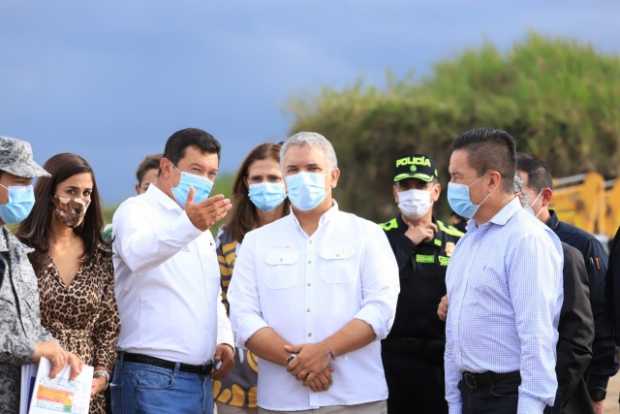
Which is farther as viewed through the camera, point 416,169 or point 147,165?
point 147,165

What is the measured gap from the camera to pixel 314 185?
5.23m

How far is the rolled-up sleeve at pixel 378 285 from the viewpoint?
16.5ft

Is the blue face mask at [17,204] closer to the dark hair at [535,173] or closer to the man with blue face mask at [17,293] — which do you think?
the man with blue face mask at [17,293]

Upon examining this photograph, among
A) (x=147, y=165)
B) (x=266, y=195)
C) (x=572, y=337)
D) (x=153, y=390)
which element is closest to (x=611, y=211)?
(x=147, y=165)

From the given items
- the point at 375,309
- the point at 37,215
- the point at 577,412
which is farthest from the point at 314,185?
the point at 577,412

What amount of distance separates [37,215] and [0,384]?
938 millimetres

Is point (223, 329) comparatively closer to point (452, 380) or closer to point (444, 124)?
point (452, 380)

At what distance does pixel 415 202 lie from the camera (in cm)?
646

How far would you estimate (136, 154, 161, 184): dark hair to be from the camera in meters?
8.04

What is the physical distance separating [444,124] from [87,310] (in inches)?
562

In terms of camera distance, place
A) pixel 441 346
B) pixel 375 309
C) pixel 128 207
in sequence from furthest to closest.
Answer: pixel 441 346
pixel 128 207
pixel 375 309

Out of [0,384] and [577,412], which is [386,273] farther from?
[0,384]

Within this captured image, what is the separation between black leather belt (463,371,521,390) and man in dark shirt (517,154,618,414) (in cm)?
156

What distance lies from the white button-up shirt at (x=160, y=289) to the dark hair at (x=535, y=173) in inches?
82.9
